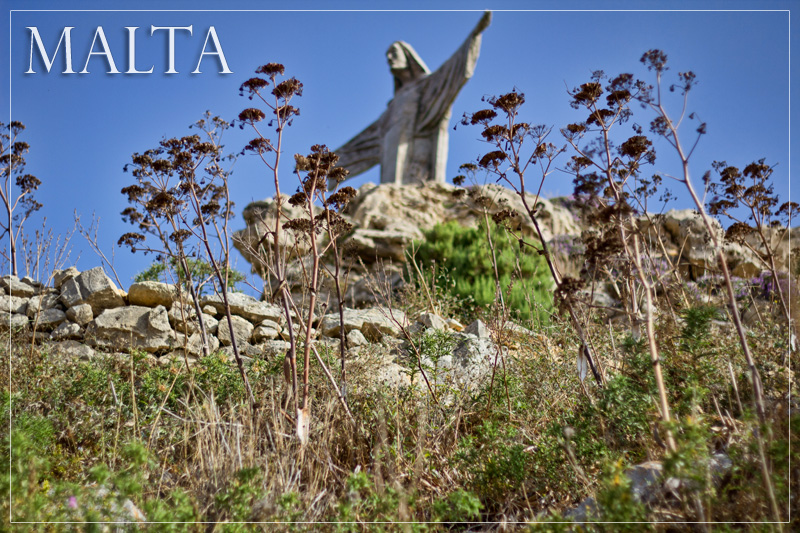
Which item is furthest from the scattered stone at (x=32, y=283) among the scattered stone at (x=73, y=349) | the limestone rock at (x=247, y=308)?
the limestone rock at (x=247, y=308)

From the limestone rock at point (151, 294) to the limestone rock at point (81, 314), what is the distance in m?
0.41

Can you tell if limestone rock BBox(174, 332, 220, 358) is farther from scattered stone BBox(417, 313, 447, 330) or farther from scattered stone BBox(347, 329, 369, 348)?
scattered stone BBox(417, 313, 447, 330)

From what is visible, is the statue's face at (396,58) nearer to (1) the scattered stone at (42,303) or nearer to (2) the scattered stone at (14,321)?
(1) the scattered stone at (42,303)

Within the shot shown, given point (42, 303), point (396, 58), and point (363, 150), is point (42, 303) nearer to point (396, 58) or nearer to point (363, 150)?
point (363, 150)

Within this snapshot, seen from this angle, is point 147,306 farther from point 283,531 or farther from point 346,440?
point 283,531

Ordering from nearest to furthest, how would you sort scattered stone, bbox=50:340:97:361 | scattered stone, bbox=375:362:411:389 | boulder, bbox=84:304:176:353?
scattered stone, bbox=375:362:411:389, scattered stone, bbox=50:340:97:361, boulder, bbox=84:304:176:353

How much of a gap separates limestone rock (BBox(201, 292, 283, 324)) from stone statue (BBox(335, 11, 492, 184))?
777 cm

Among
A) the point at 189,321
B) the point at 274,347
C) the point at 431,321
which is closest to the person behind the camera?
the point at 274,347

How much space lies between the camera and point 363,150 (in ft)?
49.9

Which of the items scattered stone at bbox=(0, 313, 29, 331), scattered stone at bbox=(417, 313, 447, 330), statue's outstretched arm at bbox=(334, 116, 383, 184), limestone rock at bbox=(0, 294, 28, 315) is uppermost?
statue's outstretched arm at bbox=(334, 116, 383, 184)

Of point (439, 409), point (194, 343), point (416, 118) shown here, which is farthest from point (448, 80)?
point (439, 409)

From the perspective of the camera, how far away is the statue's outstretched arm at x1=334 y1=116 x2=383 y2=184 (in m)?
15.0

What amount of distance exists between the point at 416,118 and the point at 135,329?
9729mm

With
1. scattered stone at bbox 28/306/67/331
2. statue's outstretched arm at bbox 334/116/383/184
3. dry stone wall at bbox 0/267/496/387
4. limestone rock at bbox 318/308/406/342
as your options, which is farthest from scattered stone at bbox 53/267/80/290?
statue's outstretched arm at bbox 334/116/383/184
